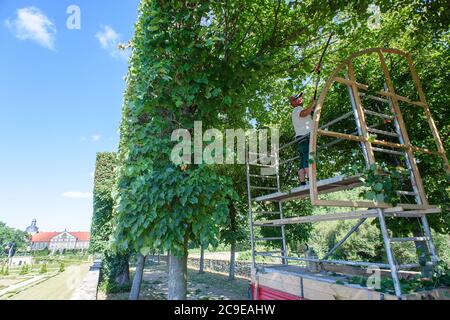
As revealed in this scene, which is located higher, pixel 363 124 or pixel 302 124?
pixel 302 124

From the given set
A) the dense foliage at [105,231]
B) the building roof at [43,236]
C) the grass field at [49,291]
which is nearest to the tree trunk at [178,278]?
the grass field at [49,291]

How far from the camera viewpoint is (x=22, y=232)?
98562 mm

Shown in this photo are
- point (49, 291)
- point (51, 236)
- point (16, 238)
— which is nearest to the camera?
point (49, 291)

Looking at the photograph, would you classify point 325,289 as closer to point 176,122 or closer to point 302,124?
point 302,124

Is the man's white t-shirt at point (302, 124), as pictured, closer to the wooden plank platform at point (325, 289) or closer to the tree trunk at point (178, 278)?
the wooden plank platform at point (325, 289)

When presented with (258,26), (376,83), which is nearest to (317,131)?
(258,26)

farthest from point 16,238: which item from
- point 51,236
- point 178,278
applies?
point 178,278

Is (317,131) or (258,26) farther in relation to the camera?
(258,26)

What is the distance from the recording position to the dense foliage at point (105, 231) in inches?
527

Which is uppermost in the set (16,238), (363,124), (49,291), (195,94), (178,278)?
(195,94)

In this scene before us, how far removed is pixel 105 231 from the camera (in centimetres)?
1466

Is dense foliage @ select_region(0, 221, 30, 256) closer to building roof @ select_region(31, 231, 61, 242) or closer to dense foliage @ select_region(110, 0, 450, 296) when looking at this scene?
building roof @ select_region(31, 231, 61, 242)
